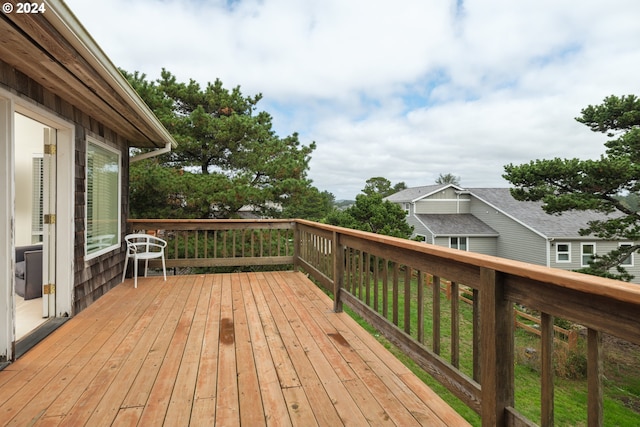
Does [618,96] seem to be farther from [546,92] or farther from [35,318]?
[35,318]

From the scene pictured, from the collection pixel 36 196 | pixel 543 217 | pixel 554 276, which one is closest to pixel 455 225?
pixel 543 217

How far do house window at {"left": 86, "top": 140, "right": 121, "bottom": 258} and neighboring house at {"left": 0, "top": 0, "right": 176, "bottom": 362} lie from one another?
0.01m

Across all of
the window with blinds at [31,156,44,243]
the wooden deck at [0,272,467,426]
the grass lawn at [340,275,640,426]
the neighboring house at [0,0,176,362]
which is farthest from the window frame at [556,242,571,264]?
the window with blinds at [31,156,44,243]

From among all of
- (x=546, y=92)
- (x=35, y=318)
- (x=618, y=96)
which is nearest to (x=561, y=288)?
(x=35, y=318)

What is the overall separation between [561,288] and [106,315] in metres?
3.66

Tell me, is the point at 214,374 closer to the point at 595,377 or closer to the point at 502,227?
the point at 595,377

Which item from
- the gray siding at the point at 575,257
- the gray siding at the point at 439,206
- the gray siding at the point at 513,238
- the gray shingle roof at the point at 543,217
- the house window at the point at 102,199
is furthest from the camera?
the gray siding at the point at 439,206

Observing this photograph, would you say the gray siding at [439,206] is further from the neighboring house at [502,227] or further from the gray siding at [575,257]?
the gray siding at [575,257]

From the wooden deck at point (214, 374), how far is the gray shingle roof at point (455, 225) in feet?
42.7

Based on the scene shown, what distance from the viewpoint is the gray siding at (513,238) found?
13.2m

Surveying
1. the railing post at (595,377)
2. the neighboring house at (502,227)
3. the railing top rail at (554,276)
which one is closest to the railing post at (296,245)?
the railing top rail at (554,276)

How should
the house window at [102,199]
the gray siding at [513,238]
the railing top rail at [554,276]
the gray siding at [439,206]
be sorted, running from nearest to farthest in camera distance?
1. the railing top rail at [554,276]
2. the house window at [102,199]
3. the gray siding at [513,238]
4. the gray siding at [439,206]

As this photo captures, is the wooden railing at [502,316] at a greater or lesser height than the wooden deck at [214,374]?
greater

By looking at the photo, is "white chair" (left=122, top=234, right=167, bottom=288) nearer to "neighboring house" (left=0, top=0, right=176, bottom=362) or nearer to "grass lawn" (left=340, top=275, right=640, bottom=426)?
"neighboring house" (left=0, top=0, right=176, bottom=362)
